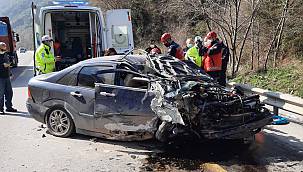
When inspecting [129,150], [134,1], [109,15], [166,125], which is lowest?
[129,150]

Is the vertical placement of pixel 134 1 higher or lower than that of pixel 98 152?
higher

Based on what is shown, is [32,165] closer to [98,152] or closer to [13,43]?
[98,152]

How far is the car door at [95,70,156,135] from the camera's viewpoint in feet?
19.4

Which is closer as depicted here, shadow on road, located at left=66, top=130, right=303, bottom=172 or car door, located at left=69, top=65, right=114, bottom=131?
shadow on road, located at left=66, top=130, right=303, bottom=172

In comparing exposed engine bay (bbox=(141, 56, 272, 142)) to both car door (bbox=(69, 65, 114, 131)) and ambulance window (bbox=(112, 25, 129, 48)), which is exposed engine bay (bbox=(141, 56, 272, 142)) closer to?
car door (bbox=(69, 65, 114, 131))

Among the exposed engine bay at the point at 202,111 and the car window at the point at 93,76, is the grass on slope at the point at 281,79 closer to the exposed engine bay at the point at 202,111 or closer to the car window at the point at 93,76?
the exposed engine bay at the point at 202,111

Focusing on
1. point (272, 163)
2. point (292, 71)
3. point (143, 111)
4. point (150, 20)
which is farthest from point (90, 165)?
point (150, 20)

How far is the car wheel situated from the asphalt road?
122mm

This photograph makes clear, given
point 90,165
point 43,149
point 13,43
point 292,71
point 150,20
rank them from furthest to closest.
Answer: point 150,20
point 13,43
point 292,71
point 43,149
point 90,165

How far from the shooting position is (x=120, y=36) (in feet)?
44.9

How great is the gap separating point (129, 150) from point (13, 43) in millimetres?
19835

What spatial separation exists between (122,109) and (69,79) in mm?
1406

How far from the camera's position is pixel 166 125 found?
5715 millimetres

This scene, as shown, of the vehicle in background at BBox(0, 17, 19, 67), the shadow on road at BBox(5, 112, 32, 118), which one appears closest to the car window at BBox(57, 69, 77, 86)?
the shadow on road at BBox(5, 112, 32, 118)
